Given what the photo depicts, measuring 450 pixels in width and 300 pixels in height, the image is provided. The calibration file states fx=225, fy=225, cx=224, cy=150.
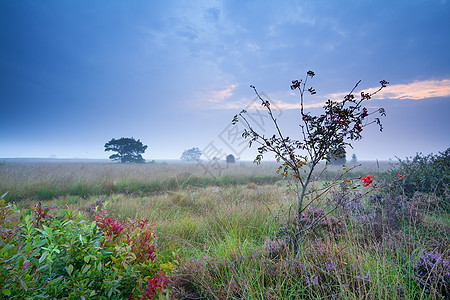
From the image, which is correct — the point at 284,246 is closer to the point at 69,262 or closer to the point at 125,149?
the point at 69,262

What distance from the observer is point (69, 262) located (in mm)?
1556

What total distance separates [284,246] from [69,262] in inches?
88.4

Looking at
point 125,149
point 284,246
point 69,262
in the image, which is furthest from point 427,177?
point 125,149

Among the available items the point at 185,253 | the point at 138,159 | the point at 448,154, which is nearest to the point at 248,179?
the point at 448,154

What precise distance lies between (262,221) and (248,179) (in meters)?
9.52

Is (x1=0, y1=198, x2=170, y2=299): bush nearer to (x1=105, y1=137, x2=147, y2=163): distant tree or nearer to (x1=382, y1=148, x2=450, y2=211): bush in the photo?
(x1=382, y1=148, x2=450, y2=211): bush

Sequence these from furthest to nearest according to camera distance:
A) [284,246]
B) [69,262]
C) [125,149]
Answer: [125,149] < [284,246] < [69,262]

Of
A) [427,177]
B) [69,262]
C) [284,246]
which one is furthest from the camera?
[427,177]

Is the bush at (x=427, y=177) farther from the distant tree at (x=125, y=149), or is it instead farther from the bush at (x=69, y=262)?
the distant tree at (x=125, y=149)

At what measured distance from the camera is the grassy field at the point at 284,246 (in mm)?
2049

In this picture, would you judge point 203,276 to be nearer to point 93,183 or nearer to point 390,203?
point 390,203

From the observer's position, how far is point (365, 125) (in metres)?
2.38

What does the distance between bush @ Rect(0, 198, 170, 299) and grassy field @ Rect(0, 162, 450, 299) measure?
0.99ft

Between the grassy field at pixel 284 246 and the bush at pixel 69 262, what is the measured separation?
0.99ft
